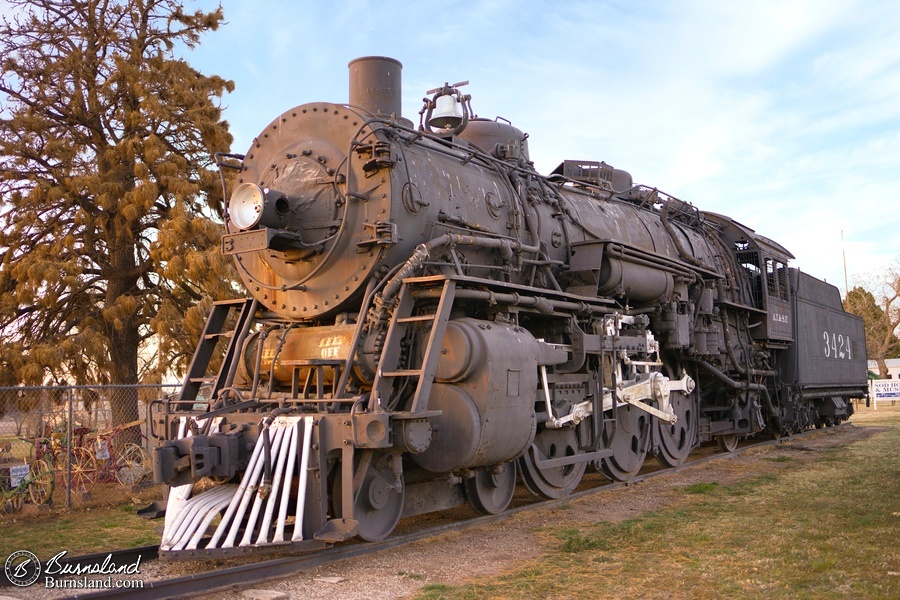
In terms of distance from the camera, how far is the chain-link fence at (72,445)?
987 centimetres

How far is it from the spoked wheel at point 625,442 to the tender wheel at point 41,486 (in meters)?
7.11

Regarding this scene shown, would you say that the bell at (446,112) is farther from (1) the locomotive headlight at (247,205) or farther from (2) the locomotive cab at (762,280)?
(2) the locomotive cab at (762,280)

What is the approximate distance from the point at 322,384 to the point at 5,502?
529 cm

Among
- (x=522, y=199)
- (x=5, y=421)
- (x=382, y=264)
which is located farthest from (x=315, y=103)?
(x=5, y=421)

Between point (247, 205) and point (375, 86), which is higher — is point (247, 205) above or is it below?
below

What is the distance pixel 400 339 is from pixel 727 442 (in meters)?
9.41

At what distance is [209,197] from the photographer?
13.8m

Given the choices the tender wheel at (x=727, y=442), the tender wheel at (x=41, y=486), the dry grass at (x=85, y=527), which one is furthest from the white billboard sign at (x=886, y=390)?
the tender wheel at (x=41, y=486)

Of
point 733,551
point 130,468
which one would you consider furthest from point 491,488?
point 130,468

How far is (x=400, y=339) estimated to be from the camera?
6781mm

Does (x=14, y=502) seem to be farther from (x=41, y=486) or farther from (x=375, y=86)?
(x=375, y=86)

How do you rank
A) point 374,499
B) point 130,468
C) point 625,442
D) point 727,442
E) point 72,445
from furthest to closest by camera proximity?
point 727,442
point 130,468
point 72,445
point 625,442
point 374,499

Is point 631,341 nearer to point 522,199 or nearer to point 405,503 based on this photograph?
point 522,199

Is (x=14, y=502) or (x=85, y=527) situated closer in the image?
(x=85, y=527)
